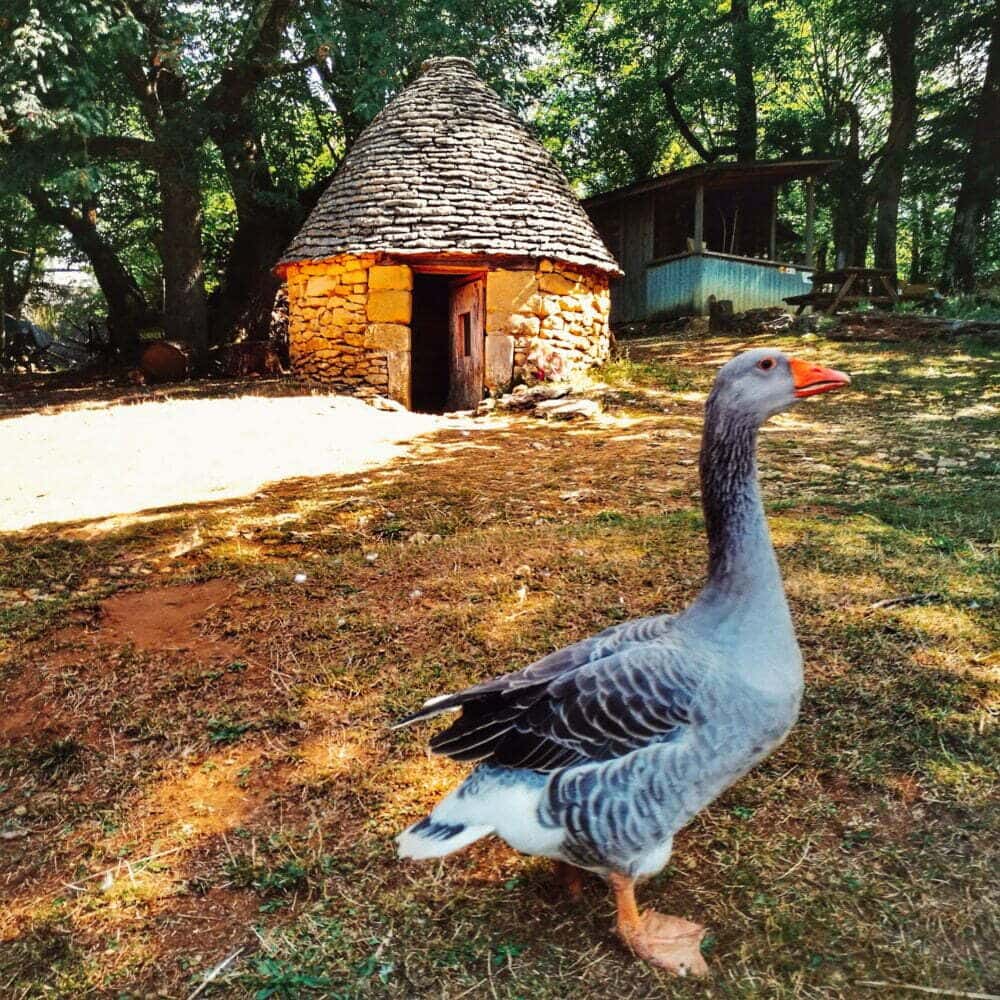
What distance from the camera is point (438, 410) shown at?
50.3 feet

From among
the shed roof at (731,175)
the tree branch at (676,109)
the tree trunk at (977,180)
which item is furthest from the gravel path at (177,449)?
the tree branch at (676,109)

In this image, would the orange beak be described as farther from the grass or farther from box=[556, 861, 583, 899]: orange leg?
box=[556, 861, 583, 899]: orange leg

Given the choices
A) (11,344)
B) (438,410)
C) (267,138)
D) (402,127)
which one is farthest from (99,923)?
(11,344)

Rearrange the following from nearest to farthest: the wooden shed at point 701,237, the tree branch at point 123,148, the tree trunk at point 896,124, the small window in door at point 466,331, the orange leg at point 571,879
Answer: the orange leg at point 571,879, the small window in door at point 466,331, the tree branch at point 123,148, the wooden shed at point 701,237, the tree trunk at point 896,124

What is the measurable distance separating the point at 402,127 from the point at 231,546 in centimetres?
1094

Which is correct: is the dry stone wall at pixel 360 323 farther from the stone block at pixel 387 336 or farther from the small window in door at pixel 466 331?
the small window in door at pixel 466 331

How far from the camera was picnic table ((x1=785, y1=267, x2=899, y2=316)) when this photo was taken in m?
17.4

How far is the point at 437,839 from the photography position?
7.41 feet

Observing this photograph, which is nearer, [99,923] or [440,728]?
[99,923]

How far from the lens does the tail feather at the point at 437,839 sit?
223 cm

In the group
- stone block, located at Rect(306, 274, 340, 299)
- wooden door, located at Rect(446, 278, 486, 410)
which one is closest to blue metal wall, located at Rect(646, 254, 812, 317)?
wooden door, located at Rect(446, 278, 486, 410)

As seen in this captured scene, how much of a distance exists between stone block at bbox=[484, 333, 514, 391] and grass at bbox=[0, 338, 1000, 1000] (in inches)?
254

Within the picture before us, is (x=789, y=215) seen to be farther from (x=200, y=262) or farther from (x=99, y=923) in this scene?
(x=99, y=923)

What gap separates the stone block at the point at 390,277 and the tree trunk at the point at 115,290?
1091cm
